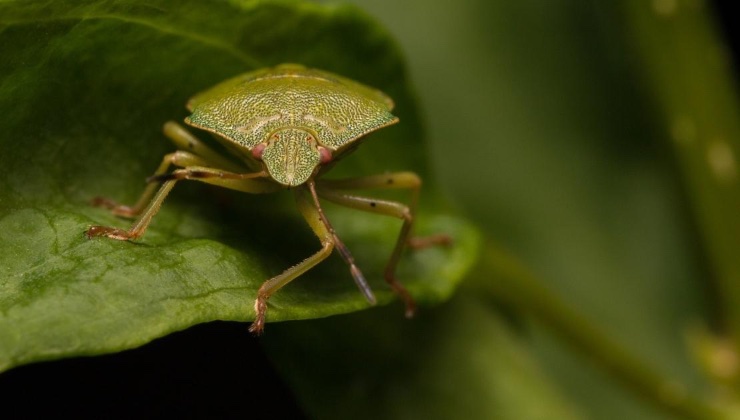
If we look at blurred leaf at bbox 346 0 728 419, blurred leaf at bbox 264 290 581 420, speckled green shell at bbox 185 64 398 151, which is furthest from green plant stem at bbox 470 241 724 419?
speckled green shell at bbox 185 64 398 151

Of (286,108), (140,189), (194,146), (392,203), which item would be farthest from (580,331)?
(140,189)

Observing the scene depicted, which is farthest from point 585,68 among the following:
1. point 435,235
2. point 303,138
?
point 303,138

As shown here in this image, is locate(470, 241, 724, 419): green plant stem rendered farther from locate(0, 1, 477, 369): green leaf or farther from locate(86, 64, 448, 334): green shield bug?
locate(86, 64, 448, 334): green shield bug

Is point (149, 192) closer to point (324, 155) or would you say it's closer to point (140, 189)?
point (140, 189)

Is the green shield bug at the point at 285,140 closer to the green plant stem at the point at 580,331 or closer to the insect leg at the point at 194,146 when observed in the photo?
the insect leg at the point at 194,146

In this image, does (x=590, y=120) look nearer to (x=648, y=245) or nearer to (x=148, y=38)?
(x=648, y=245)

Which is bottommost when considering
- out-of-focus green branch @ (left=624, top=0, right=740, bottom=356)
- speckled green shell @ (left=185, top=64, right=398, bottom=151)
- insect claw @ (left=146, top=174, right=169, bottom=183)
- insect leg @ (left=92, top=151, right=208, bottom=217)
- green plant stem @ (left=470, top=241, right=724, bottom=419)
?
green plant stem @ (left=470, top=241, right=724, bottom=419)

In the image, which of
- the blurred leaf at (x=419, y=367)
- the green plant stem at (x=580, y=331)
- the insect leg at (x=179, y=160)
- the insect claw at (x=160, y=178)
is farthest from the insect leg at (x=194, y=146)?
the green plant stem at (x=580, y=331)

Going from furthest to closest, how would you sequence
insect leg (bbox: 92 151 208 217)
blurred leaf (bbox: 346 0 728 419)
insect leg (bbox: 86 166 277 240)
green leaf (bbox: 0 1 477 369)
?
blurred leaf (bbox: 346 0 728 419)
insect leg (bbox: 92 151 208 217)
insect leg (bbox: 86 166 277 240)
green leaf (bbox: 0 1 477 369)
